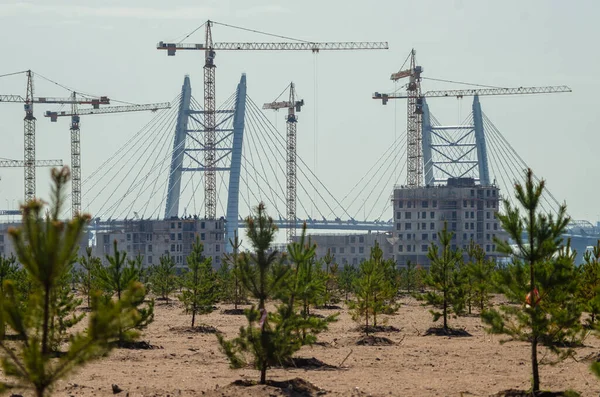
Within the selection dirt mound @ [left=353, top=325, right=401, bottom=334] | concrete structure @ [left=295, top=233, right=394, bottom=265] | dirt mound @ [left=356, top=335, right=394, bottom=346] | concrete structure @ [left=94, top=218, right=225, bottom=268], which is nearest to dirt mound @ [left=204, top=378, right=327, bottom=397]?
dirt mound @ [left=356, top=335, right=394, bottom=346]

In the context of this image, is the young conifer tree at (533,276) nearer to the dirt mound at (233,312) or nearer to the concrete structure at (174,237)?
the dirt mound at (233,312)

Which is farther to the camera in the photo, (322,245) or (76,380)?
(322,245)

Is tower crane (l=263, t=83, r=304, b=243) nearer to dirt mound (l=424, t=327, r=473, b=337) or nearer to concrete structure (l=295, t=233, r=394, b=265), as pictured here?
concrete structure (l=295, t=233, r=394, b=265)

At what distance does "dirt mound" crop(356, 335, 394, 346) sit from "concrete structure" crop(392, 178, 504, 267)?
102183 millimetres

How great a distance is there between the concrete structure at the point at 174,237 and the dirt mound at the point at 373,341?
3923 inches

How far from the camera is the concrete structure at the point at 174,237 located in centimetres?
13675

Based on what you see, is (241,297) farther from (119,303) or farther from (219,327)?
(119,303)

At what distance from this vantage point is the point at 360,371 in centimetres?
2606

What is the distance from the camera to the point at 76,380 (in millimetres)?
23734

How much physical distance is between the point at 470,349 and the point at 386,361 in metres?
4.25

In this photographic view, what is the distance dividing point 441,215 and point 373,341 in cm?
10438

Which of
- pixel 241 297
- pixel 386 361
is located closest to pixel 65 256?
pixel 386 361

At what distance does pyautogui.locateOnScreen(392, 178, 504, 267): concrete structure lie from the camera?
449 ft

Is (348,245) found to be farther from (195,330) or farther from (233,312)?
(195,330)
